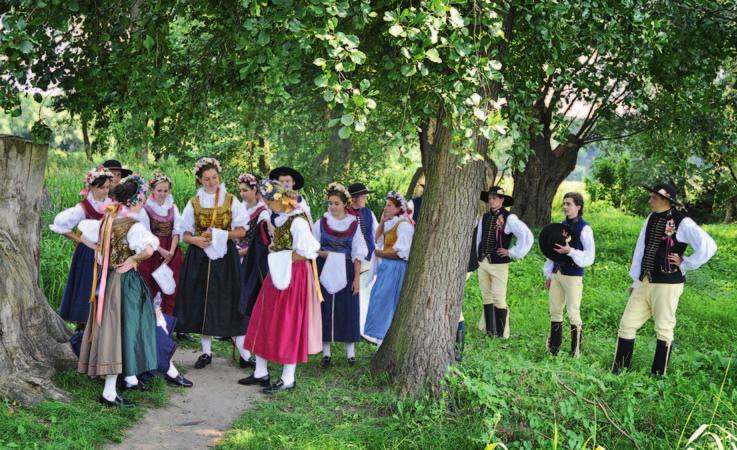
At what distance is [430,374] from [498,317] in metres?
2.80

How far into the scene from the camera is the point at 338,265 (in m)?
7.21

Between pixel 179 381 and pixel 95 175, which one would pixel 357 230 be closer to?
pixel 179 381

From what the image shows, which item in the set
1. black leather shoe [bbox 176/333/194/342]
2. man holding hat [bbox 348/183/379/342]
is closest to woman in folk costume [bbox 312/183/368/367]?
man holding hat [bbox 348/183/379/342]

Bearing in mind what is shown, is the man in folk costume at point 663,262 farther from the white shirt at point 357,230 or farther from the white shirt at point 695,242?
the white shirt at point 357,230

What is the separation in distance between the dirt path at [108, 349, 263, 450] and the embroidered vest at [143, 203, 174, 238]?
137cm

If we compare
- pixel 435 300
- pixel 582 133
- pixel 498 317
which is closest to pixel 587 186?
pixel 582 133

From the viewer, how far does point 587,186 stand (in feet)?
94.8

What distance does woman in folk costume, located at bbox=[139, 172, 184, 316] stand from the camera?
7551mm

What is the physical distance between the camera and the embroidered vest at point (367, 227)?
805 centimetres

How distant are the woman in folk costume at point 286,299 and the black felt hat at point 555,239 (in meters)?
2.47

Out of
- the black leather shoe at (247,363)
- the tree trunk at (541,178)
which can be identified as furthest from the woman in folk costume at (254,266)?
the tree trunk at (541,178)

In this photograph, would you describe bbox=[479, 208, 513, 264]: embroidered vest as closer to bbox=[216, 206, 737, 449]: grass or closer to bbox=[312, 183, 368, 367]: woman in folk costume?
bbox=[216, 206, 737, 449]: grass

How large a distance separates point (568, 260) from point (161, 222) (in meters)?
4.13

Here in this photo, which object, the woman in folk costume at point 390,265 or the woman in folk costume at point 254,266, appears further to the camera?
the woman in folk costume at point 390,265
